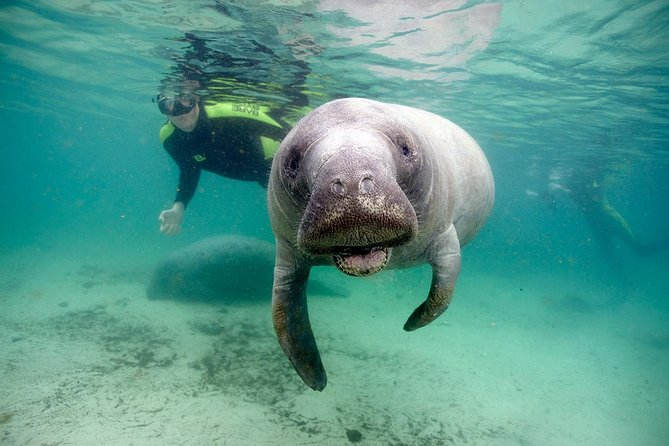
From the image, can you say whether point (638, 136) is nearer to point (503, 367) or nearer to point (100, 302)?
point (503, 367)

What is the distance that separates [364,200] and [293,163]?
748 mm

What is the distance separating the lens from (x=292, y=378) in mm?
6379

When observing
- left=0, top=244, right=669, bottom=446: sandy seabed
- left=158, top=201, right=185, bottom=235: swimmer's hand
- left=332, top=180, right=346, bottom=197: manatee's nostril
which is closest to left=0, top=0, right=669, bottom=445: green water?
left=0, top=244, right=669, bottom=446: sandy seabed

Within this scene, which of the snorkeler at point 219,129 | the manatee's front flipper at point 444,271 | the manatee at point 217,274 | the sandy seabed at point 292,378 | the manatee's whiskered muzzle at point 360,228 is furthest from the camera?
the manatee at point 217,274

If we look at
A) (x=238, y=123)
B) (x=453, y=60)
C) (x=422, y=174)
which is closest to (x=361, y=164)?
(x=422, y=174)

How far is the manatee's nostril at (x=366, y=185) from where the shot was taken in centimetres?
166

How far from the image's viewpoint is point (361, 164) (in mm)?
1762

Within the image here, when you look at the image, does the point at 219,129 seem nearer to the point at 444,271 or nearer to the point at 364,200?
the point at 444,271

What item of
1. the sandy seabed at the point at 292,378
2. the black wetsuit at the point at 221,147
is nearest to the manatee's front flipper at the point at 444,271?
the sandy seabed at the point at 292,378

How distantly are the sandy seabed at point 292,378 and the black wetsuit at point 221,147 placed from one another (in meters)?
3.28

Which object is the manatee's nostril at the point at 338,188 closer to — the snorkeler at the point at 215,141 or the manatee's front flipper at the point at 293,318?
the manatee's front flipper at the point at 293,318

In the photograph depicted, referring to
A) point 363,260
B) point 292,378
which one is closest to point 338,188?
point 363,260

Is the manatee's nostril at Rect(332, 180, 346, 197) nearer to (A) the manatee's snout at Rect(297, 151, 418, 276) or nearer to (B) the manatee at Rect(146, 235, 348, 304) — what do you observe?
(A) the manatee's snout at Rect(297, 151, 418, 276)

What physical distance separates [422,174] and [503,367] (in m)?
8.01
